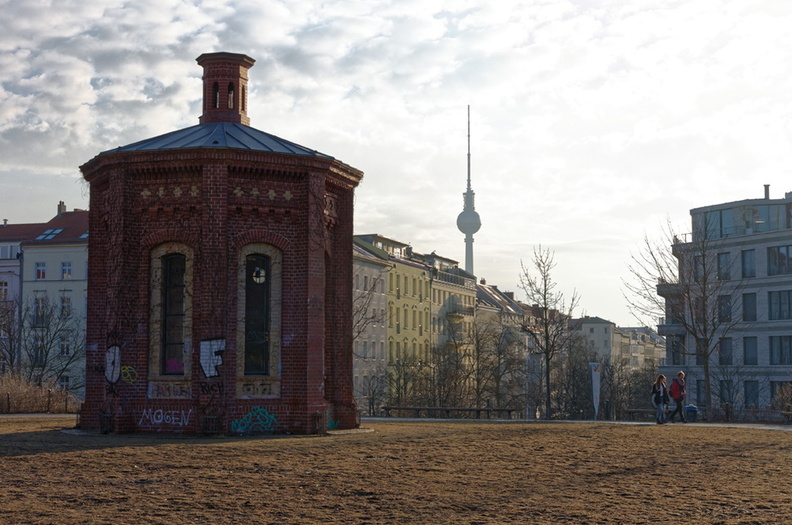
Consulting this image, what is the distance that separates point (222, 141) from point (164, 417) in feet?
23.3

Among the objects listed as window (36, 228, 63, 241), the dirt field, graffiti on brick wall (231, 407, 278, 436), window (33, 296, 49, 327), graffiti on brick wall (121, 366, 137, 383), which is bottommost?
the dirt field

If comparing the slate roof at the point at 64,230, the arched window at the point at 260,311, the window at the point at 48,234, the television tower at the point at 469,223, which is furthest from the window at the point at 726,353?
the television tower at the point at 469,223

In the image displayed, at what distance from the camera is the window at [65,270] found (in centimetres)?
7656

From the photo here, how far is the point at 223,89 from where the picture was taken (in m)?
27.6

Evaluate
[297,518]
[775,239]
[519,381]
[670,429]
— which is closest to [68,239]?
[519,381]

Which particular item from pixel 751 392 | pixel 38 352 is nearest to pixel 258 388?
pixel 751 392

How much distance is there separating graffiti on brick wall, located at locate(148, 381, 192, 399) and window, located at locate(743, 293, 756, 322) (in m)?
55.2

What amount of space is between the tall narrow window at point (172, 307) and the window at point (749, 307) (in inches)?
2156

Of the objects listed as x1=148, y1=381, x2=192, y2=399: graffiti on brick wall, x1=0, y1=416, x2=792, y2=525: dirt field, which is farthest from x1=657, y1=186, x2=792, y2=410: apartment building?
x1=148, y1=381, x2=192, y2=399: graffiti on brick wall

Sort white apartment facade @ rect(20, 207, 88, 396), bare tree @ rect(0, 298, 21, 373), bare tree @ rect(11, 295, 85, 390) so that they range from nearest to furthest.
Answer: bare tree @ rect(0, 298, 21, 373), bare tree @ rect(11, 295, 85, 390), white apartment facade @ rect(20, 207, 88, 396)

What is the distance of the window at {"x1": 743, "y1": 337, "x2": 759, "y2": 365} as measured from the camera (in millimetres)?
68688

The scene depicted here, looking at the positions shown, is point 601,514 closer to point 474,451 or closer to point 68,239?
point 474,451

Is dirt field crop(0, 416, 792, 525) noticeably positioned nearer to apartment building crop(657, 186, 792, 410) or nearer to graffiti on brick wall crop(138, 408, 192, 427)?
graffiti on brick wall crop(138, 408, 192, 427)

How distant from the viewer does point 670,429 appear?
26.9 m
